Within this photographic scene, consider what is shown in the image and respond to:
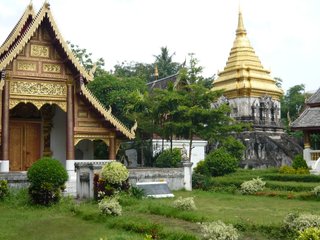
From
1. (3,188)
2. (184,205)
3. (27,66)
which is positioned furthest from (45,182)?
(27,66)

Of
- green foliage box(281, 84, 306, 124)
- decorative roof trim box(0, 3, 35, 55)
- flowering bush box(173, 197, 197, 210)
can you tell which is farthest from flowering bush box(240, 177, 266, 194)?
green foliage box(281, 84, 306, 124)

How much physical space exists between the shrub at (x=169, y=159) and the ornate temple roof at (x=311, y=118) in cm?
675

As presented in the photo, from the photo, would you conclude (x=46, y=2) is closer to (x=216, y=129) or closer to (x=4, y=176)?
(x=4, y=176)

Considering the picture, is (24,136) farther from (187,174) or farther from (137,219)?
(137,219)

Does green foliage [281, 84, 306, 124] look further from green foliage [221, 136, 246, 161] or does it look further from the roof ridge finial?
green foliage [221, 136, 246, 161]

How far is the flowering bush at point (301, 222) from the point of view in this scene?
9250 mm

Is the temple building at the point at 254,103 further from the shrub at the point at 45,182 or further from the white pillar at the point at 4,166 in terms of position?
the shrub at the point at 45,182

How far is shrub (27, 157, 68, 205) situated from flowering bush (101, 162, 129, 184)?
4.74ft

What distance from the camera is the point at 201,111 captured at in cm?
2261

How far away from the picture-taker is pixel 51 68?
64.3ft

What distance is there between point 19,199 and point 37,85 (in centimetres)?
576

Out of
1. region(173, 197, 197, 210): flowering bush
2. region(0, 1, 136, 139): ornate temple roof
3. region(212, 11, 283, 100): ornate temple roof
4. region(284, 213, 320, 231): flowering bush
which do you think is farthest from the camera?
region(212, 11, 283, 100): ornate temple roof

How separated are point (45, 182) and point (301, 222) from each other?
7.76 metres

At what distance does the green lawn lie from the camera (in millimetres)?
9953
